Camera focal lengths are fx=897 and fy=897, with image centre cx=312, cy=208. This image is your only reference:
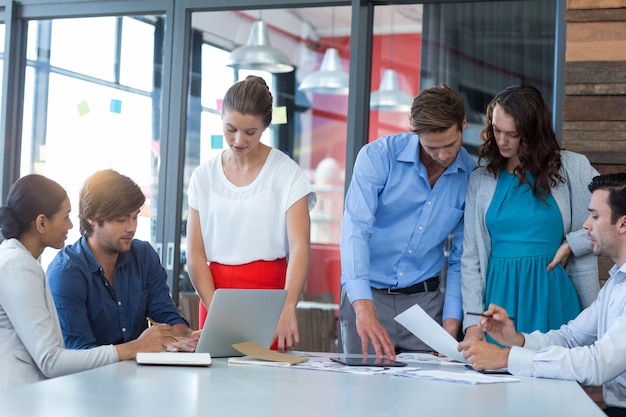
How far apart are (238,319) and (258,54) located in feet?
12.1

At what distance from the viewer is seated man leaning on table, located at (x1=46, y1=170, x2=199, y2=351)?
2.73 m

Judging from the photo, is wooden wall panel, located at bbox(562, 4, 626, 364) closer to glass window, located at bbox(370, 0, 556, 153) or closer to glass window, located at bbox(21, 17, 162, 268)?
glass window, located at bbox(370, 0, 556, 153)

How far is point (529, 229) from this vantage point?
2854 millimetres

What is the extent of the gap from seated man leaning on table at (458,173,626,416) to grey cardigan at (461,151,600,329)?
0.56 feet

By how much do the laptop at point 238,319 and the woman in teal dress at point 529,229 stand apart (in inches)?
26.1

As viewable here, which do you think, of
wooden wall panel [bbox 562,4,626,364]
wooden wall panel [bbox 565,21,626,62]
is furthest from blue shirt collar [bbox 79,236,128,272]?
wooden wall panel [bbox 565,21,626,62]

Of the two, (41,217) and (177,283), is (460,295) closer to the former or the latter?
(41,217)

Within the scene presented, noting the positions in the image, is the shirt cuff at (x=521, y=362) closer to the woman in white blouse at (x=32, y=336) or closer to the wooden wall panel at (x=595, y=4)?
the woman in white blouse at (x=32, y=336)

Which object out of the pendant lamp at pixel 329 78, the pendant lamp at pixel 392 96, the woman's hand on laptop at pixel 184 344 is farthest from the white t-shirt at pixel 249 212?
the pendant lamp at pixel 329 78

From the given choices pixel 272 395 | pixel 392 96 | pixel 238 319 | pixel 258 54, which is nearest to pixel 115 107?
pixel 258 54

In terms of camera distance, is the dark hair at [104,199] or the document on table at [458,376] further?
the dark hair at [104,199]

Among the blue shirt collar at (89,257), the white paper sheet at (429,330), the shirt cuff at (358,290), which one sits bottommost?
the white paper sheet at (429,330)

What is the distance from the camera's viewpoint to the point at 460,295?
115 inches

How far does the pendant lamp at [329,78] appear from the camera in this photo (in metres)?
6.29
